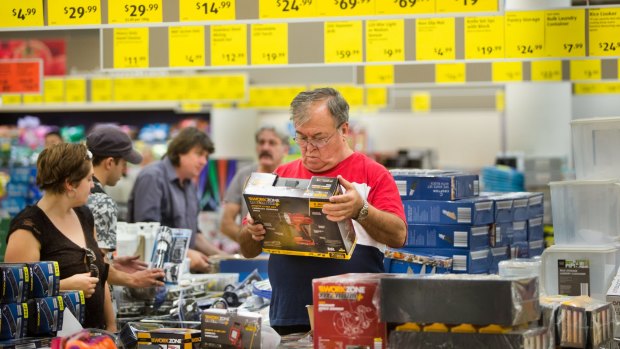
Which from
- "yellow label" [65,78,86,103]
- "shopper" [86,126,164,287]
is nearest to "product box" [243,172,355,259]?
"shopper" [86,126,164,287]

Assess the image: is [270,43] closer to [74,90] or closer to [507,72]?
[507,72]

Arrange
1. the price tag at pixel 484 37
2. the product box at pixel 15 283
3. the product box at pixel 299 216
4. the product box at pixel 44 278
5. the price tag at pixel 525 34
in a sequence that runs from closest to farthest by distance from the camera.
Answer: the product box at pixel 299 216
the product box at pixel 15 283
the product box at pixel 44 278
the price tag at pixel 525 34
the price tag at pixel 484 37

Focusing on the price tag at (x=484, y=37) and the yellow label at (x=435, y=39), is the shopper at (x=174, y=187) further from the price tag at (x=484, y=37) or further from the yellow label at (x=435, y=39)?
the price tag at (x=484, y=37)

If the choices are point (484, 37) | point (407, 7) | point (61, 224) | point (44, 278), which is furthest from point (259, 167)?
point (44, 278)

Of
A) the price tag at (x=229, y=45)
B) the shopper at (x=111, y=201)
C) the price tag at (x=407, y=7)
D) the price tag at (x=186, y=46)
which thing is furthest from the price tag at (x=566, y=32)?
the shopper at (x=111, y=201)

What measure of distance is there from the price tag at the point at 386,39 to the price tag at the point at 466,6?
3.44 feet

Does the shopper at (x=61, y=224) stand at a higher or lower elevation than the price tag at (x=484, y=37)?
lower

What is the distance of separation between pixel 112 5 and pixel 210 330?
254 cm

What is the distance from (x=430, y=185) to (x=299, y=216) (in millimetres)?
2115

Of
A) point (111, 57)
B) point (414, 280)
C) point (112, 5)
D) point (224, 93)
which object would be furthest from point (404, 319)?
point (224, 93)

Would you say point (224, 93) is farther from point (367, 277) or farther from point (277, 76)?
point (367, 277)

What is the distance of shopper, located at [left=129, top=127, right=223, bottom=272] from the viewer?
675 centimetres

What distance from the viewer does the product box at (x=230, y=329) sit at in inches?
135

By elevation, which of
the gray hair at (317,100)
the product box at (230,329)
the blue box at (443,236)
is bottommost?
the product box at (230,329)
